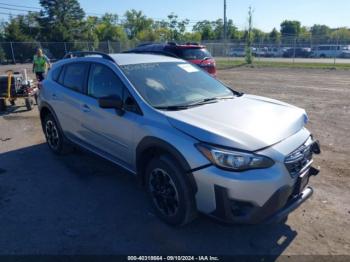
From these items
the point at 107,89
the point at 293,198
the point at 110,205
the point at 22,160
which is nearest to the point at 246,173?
the point at 293,198

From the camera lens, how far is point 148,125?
351cm

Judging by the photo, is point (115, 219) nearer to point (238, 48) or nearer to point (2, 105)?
point (2, 105)

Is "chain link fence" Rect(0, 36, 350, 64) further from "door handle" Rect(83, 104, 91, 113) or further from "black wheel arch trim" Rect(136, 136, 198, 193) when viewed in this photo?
"black wheel arch trim" Rect(136, 136, 198, 193)

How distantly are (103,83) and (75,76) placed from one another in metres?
0.95

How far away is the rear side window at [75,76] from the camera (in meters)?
4.86

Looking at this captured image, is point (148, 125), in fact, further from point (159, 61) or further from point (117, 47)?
point (117, 47)

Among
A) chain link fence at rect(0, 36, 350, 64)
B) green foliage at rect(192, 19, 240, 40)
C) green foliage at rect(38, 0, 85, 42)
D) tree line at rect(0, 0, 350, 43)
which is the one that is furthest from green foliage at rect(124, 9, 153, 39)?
chain link fence at rect(0, 36, 350, 64)

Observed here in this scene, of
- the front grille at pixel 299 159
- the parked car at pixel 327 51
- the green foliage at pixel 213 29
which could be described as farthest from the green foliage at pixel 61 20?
the front grille at pixel 299 159

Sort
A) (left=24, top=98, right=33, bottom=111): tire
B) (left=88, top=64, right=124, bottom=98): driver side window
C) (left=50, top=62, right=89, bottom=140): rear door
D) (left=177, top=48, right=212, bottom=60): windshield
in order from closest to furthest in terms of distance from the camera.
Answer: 1. (left=88, top=64, right=124, bottom=98): driver side window
2. (left=50, top=62, right=89, bottom=140): rear door
3. (left=24, top=98, right=33, bottom=111): tire
4. (left=177, top=48, right=212, bottom=60): windshield

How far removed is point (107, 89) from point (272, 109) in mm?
2092

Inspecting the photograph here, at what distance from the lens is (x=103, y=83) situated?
4.38 meters

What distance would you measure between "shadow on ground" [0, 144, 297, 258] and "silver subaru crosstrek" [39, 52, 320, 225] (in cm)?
30

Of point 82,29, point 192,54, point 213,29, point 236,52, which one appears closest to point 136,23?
point 213,29

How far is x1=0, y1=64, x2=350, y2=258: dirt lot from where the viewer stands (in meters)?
3.25
